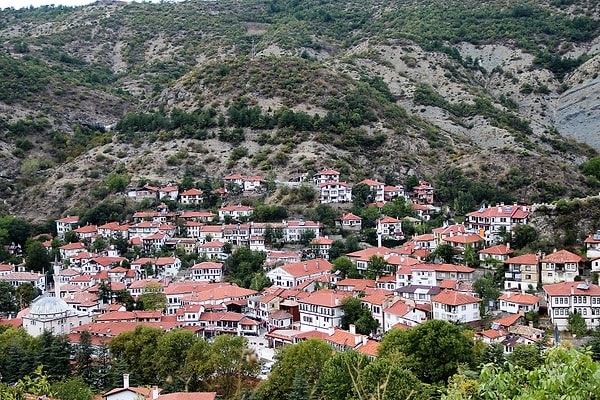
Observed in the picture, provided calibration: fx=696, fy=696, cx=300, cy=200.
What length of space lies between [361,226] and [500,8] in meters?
70.0

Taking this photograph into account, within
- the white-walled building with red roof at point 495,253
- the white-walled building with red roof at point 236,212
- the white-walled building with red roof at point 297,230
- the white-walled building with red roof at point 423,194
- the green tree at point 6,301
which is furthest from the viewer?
the white-walled building with red roof at point 423,194

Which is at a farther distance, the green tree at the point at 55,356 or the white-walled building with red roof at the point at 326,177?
the white-walled building with red roof at the point at 326,177

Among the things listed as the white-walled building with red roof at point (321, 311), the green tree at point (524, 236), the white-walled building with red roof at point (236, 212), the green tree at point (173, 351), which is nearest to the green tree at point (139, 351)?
the green tree at point (173, 351)

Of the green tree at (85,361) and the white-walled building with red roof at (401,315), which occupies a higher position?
the white-walled building with red roof at (401,315)

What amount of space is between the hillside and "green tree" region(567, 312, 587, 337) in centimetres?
2266

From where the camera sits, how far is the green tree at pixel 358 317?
32250 mm

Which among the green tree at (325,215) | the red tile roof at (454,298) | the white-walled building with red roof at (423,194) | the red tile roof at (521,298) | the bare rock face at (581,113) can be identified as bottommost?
the red tile roof at (521,298)

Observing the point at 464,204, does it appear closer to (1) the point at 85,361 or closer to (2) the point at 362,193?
(2) the point at 362,193

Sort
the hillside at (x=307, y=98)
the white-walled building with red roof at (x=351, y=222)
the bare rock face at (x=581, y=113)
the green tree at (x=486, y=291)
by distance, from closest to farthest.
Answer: the green tree at (x=486, y=291) < the white-walled building with red roof at (x=351, y=222) < the hillside at (x=307, y=98) < the bare rock face at (x=581, y=113)

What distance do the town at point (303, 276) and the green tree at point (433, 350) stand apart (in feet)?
6.17

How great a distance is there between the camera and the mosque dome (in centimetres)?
3309

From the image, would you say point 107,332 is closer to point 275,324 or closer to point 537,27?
point 275,324

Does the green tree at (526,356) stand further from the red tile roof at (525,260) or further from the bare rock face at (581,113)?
the bare rock face at (581,113)

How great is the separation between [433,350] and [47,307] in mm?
18723
